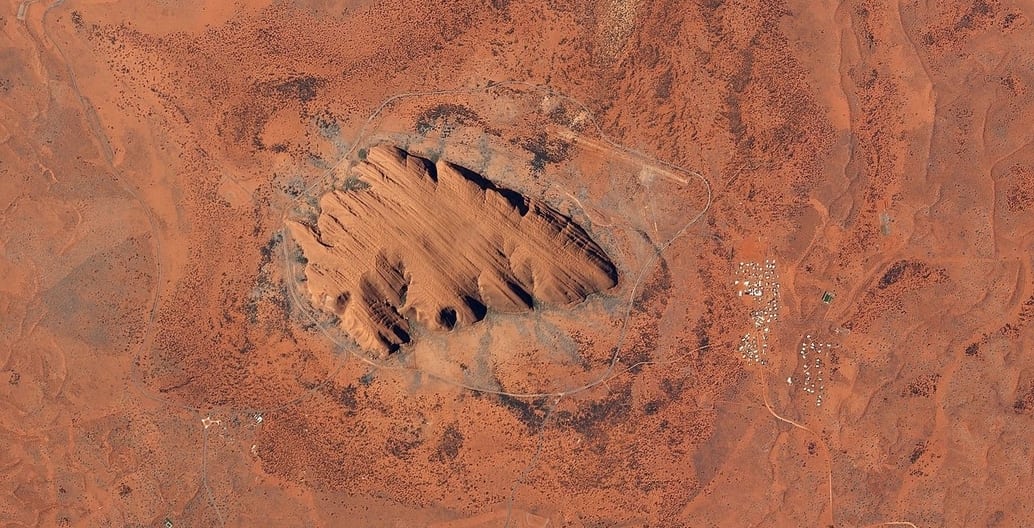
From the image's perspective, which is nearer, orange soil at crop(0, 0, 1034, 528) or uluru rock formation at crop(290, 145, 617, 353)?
uluru rock formation at crop(290, 145, 617, 353)

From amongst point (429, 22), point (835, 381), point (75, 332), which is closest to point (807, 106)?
point (835, 381)

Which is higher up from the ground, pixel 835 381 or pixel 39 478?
pixel 835 381

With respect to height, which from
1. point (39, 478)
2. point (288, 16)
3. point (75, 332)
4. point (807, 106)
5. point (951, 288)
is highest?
point (807, 106)

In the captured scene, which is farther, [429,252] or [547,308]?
[547,308]

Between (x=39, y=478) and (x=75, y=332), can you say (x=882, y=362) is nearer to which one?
(x=75, y=332)

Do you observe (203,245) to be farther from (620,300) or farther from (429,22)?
(620,300)

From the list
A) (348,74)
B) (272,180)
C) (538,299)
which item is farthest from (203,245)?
(538,299)

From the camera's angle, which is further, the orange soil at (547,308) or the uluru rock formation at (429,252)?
the orange soil at (547,308)
